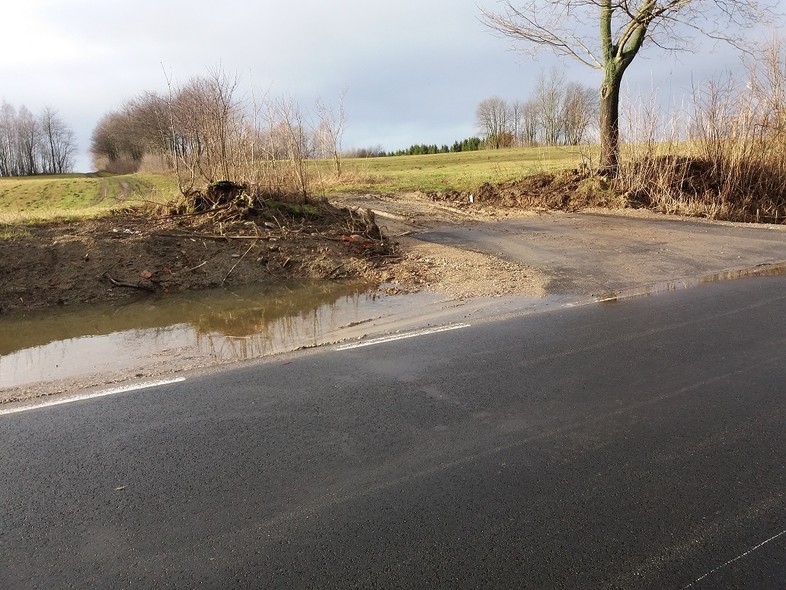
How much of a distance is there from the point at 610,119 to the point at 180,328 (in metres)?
16.5

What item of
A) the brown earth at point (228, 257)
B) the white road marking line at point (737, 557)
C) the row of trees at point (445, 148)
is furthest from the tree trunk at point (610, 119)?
the row of trees at point (445, 148)

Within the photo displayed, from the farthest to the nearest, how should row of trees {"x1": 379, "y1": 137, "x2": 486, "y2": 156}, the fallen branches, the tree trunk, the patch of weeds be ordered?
1. row of trees {"x1": 379, "y1": 137, "x2": 486, "y2": 156}
2. the tree trunk
3. the patch of weeds
4. the fallen branches

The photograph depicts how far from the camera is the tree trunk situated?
19.1 metres

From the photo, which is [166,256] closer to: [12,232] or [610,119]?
[12,232]

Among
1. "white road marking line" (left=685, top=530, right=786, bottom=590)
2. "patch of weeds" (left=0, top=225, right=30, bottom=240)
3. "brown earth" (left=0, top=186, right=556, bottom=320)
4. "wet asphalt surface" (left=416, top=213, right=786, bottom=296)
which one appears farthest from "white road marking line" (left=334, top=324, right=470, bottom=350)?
"patch of weeds" (left=0, top=225, right=30, bottom=240)

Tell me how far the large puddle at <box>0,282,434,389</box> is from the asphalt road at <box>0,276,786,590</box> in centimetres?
117

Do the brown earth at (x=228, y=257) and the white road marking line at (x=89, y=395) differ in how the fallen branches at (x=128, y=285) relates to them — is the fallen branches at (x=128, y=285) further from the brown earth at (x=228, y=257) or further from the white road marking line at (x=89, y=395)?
the white road marking line at (x=89, y=395)

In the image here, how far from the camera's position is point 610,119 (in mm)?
19203

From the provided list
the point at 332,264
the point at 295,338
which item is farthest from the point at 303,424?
the point at 332,264

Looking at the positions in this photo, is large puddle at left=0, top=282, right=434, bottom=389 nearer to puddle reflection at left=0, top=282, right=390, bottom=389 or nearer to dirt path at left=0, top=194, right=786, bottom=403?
puddle reflection at left=0, top=282, right=390, bottom=389

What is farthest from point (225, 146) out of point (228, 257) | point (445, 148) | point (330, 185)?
point (445, 148)

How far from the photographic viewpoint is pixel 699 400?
462cm

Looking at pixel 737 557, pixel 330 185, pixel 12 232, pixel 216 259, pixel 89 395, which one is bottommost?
pixel 737 557

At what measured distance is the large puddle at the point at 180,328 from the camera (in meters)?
6.28
